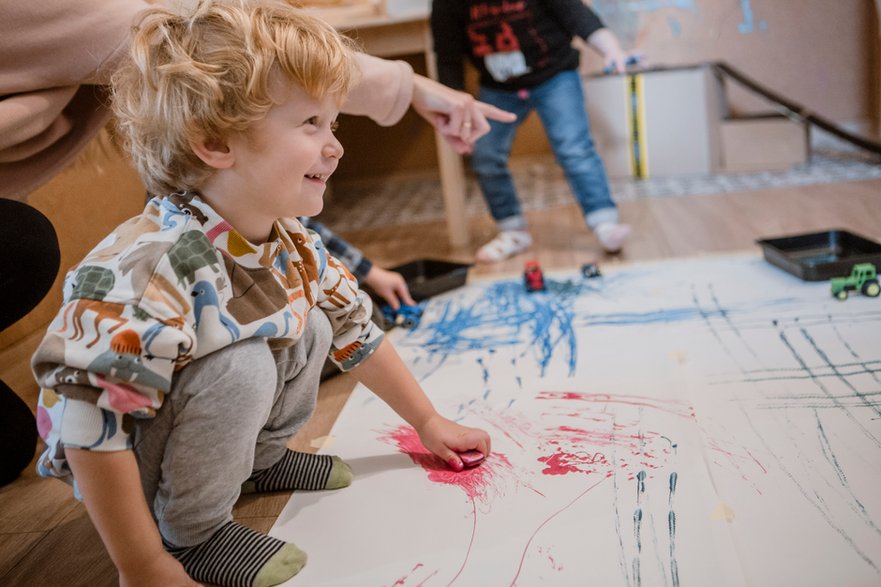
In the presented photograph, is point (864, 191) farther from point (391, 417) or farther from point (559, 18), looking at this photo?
point (391, 417)

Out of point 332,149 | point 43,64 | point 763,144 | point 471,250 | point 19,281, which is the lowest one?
point 471,250

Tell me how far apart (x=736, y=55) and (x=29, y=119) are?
2.38m

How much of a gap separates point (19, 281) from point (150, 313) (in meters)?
0.37

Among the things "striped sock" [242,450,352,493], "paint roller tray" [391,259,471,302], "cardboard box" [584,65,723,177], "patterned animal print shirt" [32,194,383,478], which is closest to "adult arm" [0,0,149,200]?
"patterned animal print shirt" [32,194,383,478]

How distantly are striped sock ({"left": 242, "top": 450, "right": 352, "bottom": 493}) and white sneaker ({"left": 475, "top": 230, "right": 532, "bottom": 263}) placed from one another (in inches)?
37.8

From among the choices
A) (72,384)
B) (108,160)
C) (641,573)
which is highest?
(108,160)

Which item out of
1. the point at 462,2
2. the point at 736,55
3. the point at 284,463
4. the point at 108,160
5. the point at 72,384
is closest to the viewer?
the point at 72,384

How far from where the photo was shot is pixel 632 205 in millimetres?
2145

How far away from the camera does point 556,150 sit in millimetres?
1915

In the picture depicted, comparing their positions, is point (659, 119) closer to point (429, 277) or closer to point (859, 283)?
point (429, 277)

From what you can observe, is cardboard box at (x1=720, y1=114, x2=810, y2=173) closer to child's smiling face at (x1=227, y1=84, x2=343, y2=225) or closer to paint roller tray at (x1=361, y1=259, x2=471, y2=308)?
paint roller tray at (x1=361, y1=259, x2=471, y2=308)

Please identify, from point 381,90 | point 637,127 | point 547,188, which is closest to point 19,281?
point 381,90

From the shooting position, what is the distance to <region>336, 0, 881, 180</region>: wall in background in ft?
8.64

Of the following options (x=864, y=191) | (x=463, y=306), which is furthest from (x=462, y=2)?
(x=864, y=191)
